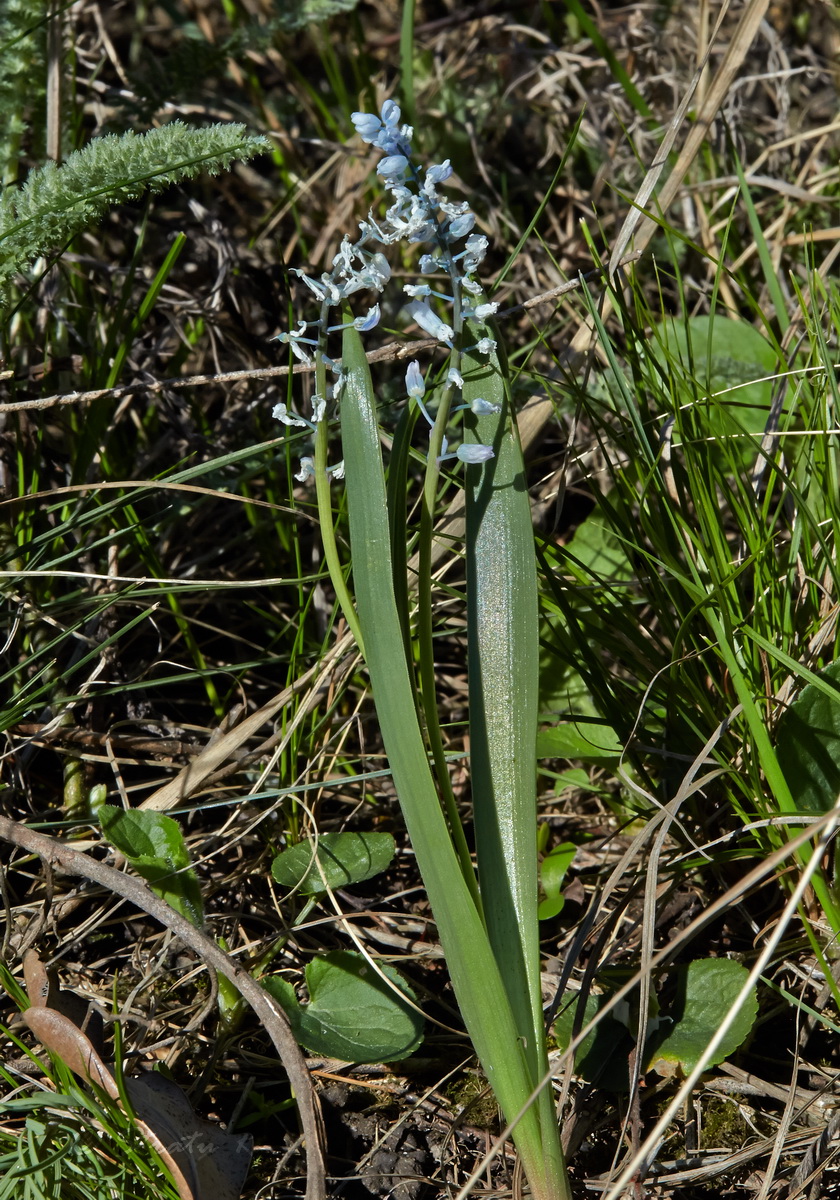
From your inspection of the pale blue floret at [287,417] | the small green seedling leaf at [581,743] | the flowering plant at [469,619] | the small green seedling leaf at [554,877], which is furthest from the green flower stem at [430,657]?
the small green seedling leaf at [554,877]

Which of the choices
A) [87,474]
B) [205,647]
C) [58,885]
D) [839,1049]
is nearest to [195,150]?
[87,474]

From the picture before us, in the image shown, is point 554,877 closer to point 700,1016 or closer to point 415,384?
point 700,1016

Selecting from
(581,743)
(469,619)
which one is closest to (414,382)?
(469,619)

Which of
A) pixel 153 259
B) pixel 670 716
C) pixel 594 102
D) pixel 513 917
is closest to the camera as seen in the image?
pixel 513 917

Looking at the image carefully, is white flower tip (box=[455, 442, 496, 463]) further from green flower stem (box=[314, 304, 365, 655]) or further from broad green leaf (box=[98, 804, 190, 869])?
broad green leaf (box=[98, 804, 190, 869])

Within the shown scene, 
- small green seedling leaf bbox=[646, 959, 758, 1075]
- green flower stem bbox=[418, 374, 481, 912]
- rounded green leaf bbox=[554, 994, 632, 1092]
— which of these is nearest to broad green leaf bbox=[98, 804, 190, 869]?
green flower stem bbox=[418, 374, 481, 912]

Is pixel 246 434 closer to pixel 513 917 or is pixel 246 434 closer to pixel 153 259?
pixel 153 259
